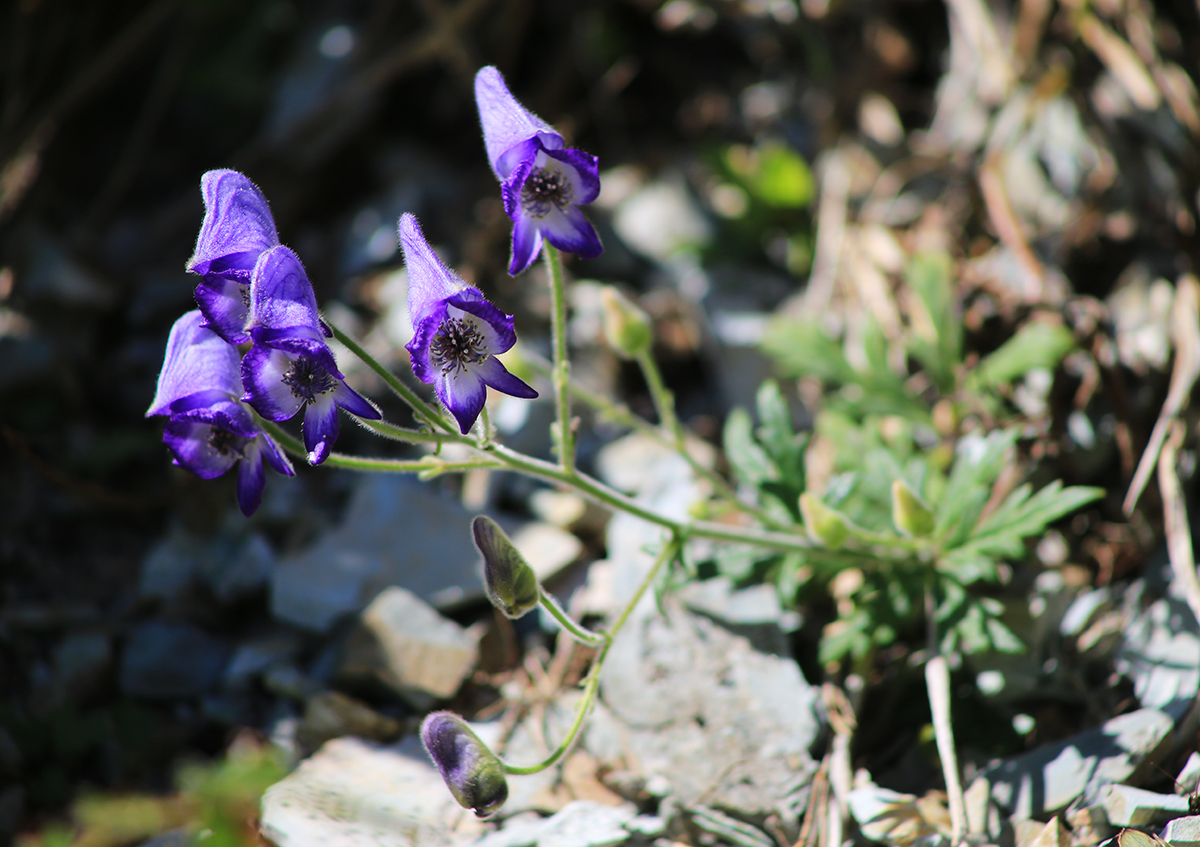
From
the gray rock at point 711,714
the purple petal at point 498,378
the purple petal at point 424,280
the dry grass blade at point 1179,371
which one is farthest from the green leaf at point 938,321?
the purple petal at point 424,280

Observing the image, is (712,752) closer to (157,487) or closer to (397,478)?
(397,478)

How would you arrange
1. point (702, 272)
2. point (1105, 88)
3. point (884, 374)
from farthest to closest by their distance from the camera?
point (702, 272), point (1105, 88), point (884, 374)

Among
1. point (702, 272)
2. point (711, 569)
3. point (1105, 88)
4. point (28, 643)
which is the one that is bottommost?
point (28, 643)

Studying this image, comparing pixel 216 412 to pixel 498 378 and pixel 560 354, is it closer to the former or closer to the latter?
pixel 498 378

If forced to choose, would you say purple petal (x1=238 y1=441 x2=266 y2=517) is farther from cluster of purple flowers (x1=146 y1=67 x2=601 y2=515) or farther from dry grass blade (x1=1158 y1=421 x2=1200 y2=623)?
dry grass blade (x1=1158 y1=421 x2=1200 y2=623)

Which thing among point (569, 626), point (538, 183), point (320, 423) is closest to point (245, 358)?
point (320, 423)

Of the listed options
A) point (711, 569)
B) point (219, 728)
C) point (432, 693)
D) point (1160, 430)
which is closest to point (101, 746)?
point (219, 728)


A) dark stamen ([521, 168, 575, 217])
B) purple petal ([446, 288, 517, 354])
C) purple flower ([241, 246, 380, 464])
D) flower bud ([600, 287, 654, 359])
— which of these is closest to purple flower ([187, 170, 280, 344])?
purple flower ([241, 246, 380, 464])
